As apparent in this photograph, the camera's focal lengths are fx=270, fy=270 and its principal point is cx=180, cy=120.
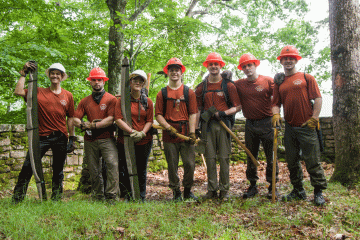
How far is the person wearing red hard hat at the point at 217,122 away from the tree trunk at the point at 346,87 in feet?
7.14

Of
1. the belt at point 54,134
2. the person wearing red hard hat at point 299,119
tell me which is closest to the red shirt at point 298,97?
the person wearing red hard hat at point 299,119

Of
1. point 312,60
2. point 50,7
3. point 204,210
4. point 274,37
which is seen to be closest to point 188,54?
point 50,7

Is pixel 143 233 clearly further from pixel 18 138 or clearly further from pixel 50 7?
pixel 50 7

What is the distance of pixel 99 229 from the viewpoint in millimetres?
2861

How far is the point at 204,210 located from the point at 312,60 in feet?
68.3

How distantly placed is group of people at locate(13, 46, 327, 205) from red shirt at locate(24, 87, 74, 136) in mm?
14

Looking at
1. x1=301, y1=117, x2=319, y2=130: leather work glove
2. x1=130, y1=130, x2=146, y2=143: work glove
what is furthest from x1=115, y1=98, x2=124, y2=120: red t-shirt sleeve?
x1=301, y1=117, x2=319, y2=130: leather work glove

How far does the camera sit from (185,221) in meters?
3.14

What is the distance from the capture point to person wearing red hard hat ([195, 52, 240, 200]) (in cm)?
434

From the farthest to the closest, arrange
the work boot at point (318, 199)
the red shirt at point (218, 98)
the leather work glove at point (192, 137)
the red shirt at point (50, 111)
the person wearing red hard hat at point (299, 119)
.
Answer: the red shirt at point (218, 98), the leather work glove at point (192, 137), the red shirt at point (50, 111), the person wearing red hard hat at point (299, 119), the work boot at point (318, 199)

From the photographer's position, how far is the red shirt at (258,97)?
4520mm

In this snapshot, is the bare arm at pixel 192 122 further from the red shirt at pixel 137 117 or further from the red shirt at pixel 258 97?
the red shirt at pixel 258 97

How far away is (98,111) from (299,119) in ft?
10.3

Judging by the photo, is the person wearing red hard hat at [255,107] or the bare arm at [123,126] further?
the person wearing red hard hat at [255,107]
